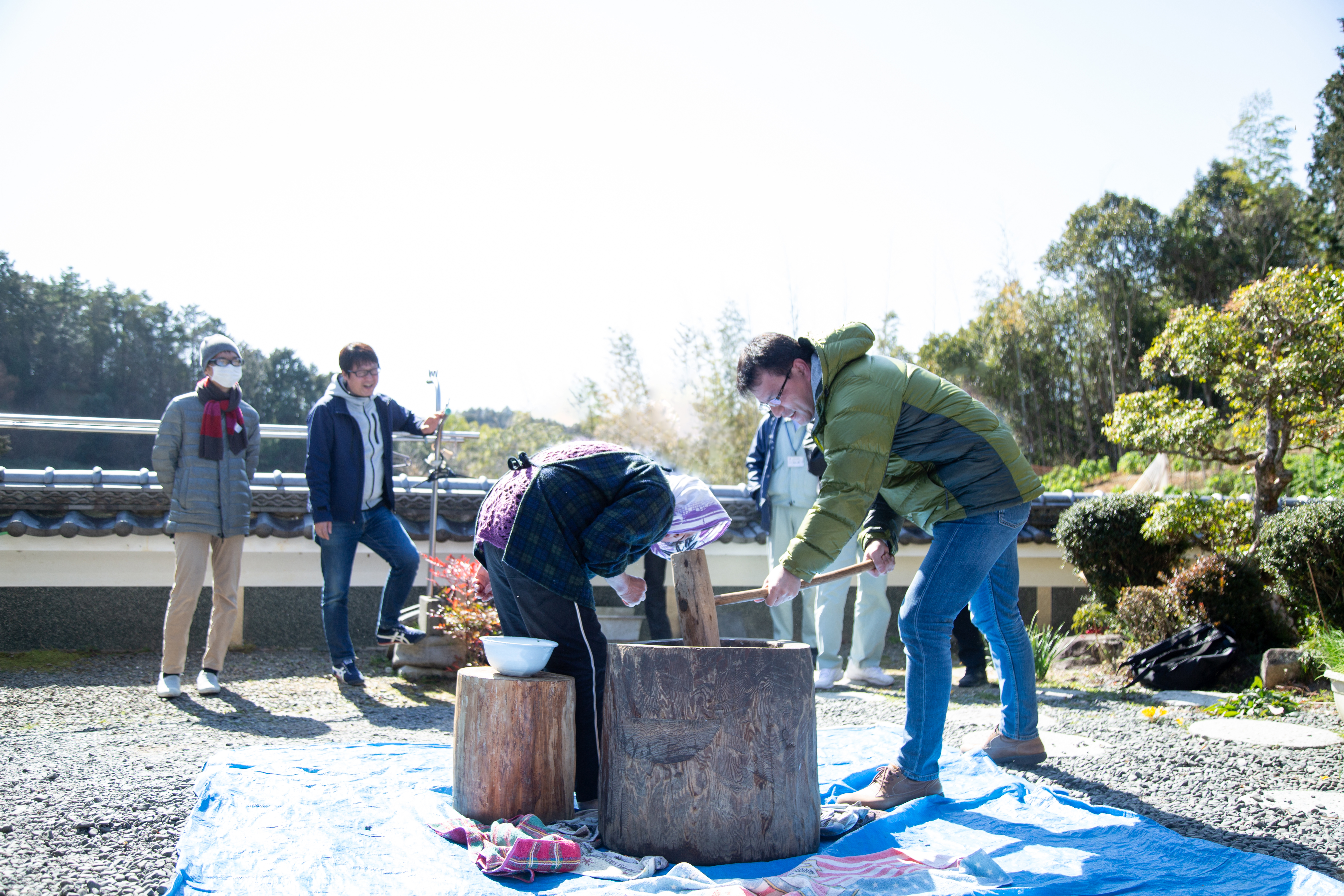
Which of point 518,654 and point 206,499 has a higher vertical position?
point 206,499

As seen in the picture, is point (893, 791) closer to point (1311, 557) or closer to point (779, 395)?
point (779, 395)

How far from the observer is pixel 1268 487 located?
5.78 m

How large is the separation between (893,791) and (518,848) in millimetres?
1220

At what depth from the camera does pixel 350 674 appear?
4.80 m

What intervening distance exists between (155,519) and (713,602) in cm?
467

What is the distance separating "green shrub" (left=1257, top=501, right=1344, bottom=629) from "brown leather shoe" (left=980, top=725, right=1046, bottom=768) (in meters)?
3.05

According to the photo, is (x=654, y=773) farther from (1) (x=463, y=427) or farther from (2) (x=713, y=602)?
(1) (x=463, y=427)

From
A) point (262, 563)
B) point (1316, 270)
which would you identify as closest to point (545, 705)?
point (262, 563)

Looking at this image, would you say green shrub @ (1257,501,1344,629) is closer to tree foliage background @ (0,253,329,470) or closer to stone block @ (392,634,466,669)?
stone block @ (392,634,466,669)

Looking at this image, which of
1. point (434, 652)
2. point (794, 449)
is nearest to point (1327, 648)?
point (794, 449)

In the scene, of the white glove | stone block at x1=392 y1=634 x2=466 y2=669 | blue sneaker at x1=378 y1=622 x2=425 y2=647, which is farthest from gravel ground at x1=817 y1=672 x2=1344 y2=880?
blue sneaker at x1=378 y1=622 x2=425 y2=647

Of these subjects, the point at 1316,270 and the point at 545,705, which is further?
the point at 1316,270

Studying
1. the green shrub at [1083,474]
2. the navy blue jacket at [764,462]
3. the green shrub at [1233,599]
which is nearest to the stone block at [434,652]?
the navy blue jacket at [764,462]

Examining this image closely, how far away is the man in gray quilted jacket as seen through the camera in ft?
14.5
